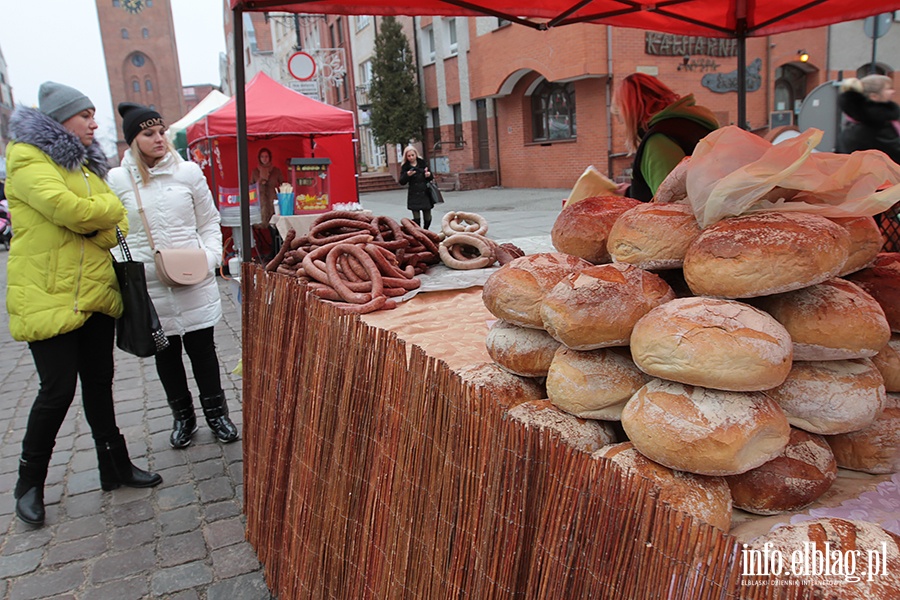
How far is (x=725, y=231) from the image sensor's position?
1.47m

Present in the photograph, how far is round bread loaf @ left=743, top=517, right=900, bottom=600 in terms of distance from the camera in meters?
0.95

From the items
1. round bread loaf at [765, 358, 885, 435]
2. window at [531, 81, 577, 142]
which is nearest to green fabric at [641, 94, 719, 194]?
round bread loaf at [765, 358, 885, 435]

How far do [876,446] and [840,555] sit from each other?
56 cm

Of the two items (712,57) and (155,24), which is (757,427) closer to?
(712,57)

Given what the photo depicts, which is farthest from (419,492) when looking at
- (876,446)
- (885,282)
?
(885,282)

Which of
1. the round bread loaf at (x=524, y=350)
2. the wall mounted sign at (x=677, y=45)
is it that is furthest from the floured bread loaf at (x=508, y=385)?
the wall mounted sign at (x=677, y=45)

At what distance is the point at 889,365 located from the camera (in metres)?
1.56

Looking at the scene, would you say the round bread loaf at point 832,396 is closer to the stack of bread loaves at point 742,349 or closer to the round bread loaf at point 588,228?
the stack of bread loaves at point 742,349

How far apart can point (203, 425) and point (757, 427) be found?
3.87 m

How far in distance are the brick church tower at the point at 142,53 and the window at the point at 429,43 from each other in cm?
5983

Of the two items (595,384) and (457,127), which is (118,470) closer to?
(595,384)

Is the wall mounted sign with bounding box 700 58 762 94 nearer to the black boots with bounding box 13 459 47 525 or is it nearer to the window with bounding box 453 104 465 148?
the window with bounding box 453 104 465 148

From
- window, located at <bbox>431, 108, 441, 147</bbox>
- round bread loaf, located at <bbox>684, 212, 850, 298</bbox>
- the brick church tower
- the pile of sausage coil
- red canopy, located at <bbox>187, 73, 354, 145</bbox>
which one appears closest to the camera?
round bread loaf, located at <bbox>684, 212, 850, 298</bbox>

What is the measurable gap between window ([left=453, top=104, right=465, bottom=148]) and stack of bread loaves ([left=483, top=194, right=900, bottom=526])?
22.8 m
